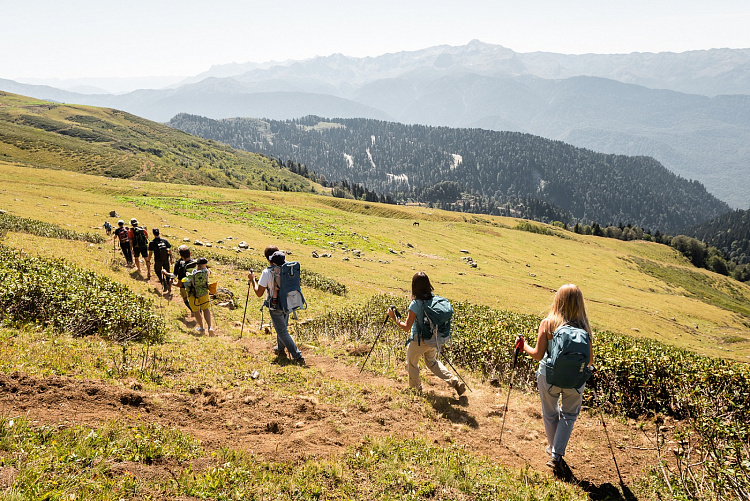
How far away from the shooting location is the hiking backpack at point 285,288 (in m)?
11.3

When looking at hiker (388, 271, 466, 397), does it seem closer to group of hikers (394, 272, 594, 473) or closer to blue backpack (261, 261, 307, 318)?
group of hikers (394, 272, 594, 473)

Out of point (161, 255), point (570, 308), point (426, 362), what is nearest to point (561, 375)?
point (570, 308)

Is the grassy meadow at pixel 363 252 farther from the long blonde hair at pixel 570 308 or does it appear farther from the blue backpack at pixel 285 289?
the long blonde hair at pixel 570 308

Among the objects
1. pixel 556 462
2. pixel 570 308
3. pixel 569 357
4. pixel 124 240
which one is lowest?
pixel 556 462

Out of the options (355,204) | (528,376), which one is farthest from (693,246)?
(528,376)

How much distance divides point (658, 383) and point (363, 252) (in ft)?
138

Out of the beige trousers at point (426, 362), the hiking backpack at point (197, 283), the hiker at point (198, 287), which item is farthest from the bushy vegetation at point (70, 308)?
the beige trousers at point (426, 362)

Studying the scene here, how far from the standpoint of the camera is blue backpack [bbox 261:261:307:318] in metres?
11.3

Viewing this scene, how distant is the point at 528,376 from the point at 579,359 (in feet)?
19.4

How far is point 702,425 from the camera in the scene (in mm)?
7797

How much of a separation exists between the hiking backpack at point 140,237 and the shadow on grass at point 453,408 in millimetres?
17487

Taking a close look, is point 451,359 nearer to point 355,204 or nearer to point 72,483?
point 72,483

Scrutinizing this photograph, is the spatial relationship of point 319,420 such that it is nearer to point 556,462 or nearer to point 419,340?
point 419,340

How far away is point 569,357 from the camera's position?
6777mm
